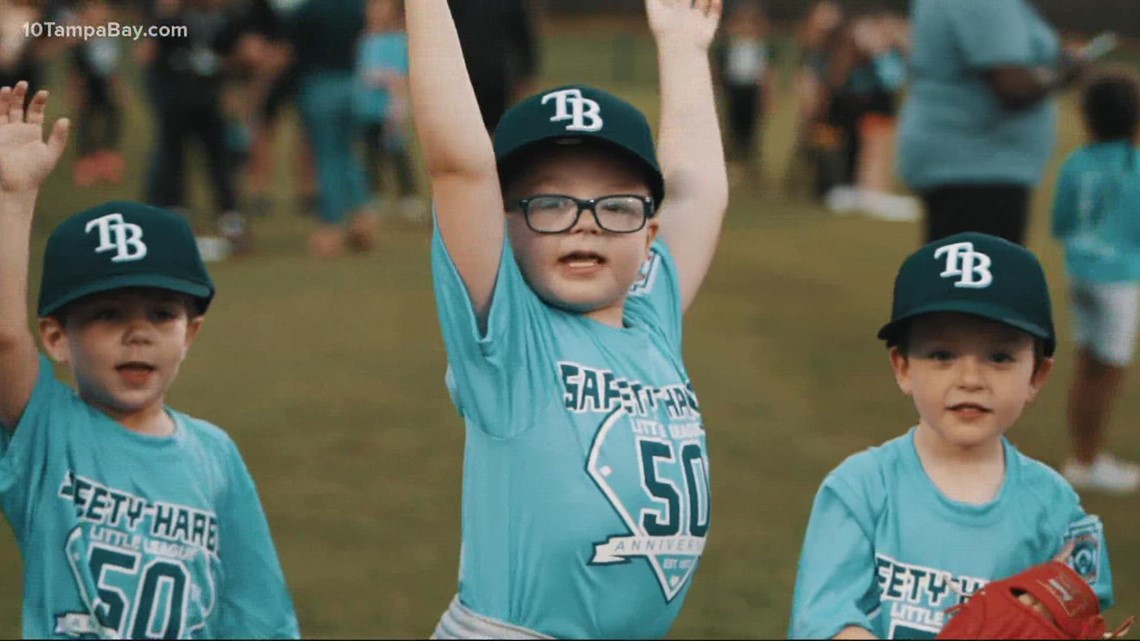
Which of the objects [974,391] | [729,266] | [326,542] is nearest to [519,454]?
[974,391]

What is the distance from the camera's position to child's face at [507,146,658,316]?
3.09 m

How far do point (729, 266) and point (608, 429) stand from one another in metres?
9.56

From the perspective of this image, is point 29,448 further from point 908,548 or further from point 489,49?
point 489,49

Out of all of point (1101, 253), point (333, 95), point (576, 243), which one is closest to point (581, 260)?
point (576, 243)

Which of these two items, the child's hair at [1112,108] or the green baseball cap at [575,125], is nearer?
the green baseball cap at [575,125]

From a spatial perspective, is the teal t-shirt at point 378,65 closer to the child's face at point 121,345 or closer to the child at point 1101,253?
the child at point 1101,253

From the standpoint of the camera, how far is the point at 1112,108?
21.9 ft

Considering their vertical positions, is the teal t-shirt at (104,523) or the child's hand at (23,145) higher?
the child's hand at (23,145)

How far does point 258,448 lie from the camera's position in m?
7.13

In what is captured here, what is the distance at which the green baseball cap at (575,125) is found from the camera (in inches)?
122

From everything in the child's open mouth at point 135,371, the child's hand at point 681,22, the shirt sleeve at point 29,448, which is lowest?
the shirt sleeve at point 29,448

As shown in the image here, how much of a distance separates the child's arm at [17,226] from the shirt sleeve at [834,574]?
4.78 ft

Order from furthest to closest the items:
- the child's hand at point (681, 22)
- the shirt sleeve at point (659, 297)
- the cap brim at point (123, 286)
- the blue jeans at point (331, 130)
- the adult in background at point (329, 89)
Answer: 1. the blue jeans at point (331, 130)
2. the adult in background at point (329, 89)
3. the child's hand at point (681, 22)
4. the shirt sleeve at point (659, 297)
5. the cap brim at point (123, 286)

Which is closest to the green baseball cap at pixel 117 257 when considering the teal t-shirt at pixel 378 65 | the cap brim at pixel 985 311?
the cap brim at pixel 985 311
